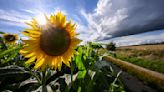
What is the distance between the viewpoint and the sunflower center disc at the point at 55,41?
1216mm

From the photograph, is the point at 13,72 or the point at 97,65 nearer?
the point at 97,65

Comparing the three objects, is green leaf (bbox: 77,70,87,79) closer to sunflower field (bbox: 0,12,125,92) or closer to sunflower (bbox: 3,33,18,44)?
sunflower field (bbox: 0,12,125,92)

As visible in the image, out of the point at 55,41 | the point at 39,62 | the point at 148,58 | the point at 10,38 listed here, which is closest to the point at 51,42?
the point at 55,41

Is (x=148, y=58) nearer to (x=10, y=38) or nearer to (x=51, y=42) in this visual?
(x=10, y=38)

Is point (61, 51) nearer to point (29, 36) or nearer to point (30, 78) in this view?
point (29, 36)

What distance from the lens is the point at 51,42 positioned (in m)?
1.22

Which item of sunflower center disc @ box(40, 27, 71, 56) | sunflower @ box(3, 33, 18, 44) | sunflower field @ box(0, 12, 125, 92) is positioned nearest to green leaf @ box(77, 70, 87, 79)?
sunflower field @ box(0, 12, 125, 92)

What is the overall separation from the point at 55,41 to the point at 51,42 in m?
0.02

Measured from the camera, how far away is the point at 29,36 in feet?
4.18

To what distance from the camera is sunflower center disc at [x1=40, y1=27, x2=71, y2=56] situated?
122 cm

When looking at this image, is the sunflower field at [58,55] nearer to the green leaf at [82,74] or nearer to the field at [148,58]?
the green leaf at [82,74]

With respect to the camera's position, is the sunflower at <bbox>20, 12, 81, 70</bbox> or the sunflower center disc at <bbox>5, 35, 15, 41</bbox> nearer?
the sunflower at <bbox>20, 12, 81, 70</bbox>

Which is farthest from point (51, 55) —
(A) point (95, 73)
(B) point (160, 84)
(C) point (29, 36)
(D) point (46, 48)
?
(B) point (160, 84)

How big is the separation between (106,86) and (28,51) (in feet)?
1.50
